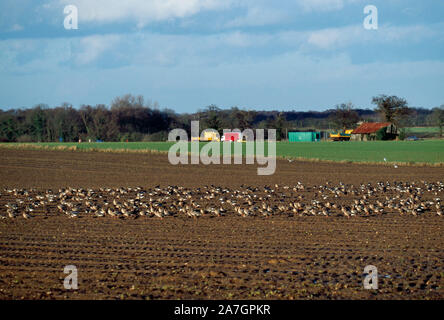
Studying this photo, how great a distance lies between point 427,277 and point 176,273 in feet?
17.2

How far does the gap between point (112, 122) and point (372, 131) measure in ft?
167

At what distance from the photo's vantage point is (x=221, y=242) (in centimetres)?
1307

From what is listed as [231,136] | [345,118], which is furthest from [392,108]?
[231,136]

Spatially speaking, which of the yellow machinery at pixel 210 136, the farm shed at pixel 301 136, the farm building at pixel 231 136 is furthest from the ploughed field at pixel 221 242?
the farm shed at pixel 301 136

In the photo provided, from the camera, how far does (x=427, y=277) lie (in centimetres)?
986

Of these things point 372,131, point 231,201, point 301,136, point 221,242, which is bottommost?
point 221,242

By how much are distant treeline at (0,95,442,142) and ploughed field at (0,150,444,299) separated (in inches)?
2525

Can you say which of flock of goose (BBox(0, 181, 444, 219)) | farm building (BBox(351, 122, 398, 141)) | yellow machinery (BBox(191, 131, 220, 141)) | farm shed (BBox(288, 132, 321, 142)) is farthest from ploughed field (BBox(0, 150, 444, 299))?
farm shed (BBox(288, 132, 321, 142))

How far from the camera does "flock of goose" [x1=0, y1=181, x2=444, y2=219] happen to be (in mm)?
17734

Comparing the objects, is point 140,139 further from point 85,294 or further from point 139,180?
point 85,294
